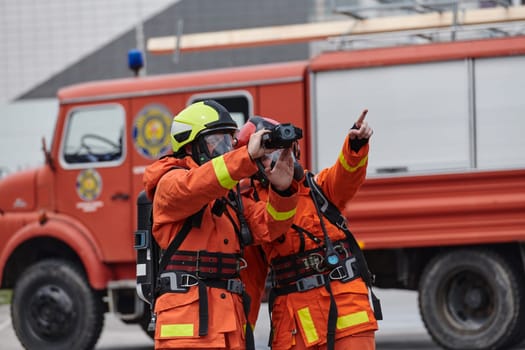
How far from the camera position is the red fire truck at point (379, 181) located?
11062 millimetres

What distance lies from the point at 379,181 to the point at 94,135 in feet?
9.30

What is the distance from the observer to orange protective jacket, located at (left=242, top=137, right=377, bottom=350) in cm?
610

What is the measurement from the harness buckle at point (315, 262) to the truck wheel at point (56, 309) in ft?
19.5

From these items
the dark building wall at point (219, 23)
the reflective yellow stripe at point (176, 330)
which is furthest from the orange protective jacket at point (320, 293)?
the dark building wall at point (219, 23)

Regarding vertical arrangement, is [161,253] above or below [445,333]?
above

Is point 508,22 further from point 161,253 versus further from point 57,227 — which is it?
point 161,253

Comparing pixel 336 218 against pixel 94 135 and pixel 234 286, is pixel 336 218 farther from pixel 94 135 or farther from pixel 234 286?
pixel 94 135

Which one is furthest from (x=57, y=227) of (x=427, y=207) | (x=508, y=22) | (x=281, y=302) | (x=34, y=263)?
(x=281, y=302)

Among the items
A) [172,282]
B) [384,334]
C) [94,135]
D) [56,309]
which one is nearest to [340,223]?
[172,282]

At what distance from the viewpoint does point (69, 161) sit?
1240cm

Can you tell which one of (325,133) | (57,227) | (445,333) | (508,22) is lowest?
(445,333)

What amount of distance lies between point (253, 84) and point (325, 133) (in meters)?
0.84

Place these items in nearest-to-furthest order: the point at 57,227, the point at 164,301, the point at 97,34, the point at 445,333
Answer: the point at 164,301 < the point at 445,333 < the point at 57,227 < the point at 97,34

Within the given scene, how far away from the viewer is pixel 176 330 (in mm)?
5531
